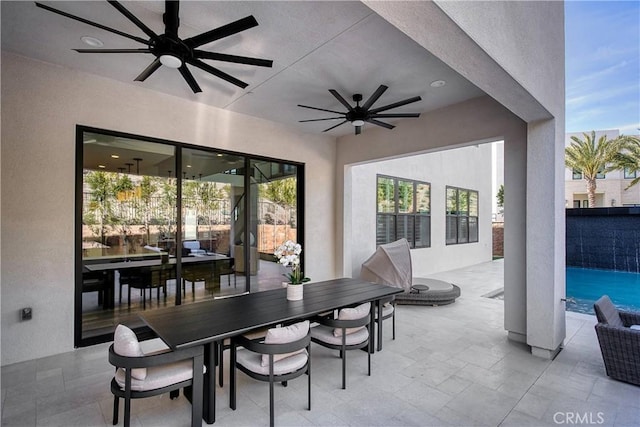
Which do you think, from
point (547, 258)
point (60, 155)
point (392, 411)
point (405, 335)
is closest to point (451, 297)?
point (405, 335)

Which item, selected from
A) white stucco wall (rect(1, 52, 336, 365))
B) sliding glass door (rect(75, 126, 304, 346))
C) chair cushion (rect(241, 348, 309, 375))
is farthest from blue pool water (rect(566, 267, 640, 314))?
white stucco wall (rect(1, 52, 336, 365))

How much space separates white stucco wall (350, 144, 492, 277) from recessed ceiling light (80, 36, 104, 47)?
4.94 m

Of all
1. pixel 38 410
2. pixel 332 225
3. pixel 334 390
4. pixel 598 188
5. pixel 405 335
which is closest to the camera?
pixel 38 410

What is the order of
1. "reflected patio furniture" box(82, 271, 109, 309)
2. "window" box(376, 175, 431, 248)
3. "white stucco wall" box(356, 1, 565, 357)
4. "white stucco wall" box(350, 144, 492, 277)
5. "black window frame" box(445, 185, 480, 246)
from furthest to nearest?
"black window frame" box(445, 185, 480, 246), "window" box(376, 175, 431, 248), "white stucco wall" box(350, 144, 492, 277), "reflected patio furniture" box(82, 271, 109, 309), "white stucco wall" box(356, 1, 565, 357)

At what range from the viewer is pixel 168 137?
4293 millimetres

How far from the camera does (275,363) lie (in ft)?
7.66

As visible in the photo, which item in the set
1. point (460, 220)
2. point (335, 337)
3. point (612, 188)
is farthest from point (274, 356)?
point (612, 188)

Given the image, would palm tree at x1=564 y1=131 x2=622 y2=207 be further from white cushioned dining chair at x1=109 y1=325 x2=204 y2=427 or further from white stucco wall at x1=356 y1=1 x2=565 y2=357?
white cushioned dining chair at x1=109 y1=325 x2=204 y2=427

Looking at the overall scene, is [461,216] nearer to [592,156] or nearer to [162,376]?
[592,156]

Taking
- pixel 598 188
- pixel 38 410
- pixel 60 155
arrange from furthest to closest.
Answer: pixel 598 188
pixel 60 155
pixel 38 410

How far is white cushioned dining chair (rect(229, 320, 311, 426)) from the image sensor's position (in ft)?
7.31

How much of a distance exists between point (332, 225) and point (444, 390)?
4.00 meters

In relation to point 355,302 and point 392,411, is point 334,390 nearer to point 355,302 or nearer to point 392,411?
point 392,411

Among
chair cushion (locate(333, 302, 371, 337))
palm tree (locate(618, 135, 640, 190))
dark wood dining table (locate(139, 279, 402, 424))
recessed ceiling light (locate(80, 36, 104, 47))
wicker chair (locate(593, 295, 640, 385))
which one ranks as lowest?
wicker chair (locate(593, 295, 640, 385))
